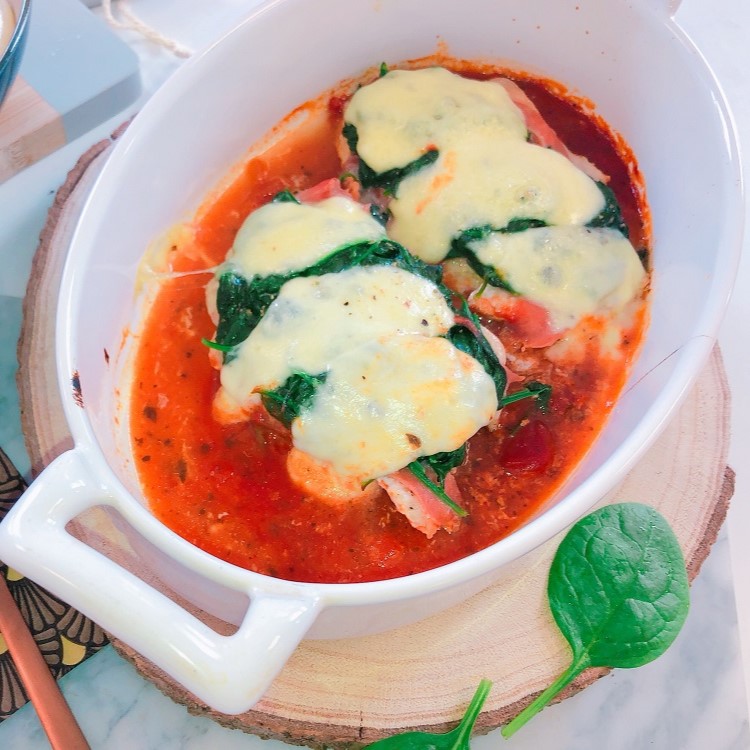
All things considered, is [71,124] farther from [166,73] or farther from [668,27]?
[668,27]

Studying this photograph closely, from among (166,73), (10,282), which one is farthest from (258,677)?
(166,73)

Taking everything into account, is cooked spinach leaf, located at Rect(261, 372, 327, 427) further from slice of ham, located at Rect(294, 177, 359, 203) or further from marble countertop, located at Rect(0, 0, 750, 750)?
marble countertop, located at Rect(0, 0, 750, 750)

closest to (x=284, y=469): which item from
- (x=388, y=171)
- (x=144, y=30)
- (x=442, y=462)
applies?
(x=442, y=462)

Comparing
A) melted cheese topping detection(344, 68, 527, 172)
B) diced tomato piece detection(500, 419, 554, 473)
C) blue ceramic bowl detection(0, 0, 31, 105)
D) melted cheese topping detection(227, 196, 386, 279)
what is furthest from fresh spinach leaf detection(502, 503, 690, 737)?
blue ceramic bowl detection(0, 0, 31, 105)

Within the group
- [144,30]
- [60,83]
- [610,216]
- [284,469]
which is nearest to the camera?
[284,469]

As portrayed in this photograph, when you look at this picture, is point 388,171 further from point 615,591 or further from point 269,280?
point 615,591

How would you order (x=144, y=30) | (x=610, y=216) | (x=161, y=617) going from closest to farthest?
1. (x=161, y=617)
2. (x=610, y=216)
3. (x=144, y=30)

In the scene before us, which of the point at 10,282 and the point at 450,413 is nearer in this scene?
the point at 450,413

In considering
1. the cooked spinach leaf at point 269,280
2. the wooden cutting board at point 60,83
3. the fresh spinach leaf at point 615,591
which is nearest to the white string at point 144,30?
the wooden cutting board at point 60,83
